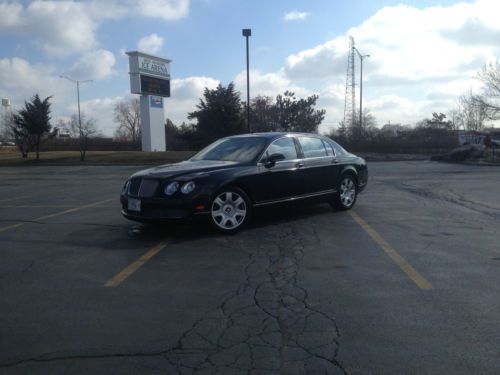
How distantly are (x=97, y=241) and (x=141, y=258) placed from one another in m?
1.33

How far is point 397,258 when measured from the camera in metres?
5.73

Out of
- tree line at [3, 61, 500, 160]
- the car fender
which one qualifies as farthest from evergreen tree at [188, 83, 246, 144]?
the car fender

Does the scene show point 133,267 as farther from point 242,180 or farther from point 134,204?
point 242,180

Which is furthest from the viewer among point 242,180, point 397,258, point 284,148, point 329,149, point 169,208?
point 329,149

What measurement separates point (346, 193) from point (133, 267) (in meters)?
5.08

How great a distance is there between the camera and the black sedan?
6.76 metres

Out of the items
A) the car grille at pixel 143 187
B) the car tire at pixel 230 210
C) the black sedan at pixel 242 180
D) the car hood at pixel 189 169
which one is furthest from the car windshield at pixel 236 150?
the car grille at pixel 143 187

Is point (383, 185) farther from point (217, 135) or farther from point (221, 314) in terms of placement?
point (217, 135)

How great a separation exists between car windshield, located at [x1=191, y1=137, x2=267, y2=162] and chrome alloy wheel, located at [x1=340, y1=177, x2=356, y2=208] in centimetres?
210

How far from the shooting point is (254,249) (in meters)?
6.26

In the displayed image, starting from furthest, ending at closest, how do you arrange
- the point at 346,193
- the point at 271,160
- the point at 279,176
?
the point at 346,193 → the point at 279,176 → the point at 271,160

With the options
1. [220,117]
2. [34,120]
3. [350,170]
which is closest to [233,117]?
[220,117]

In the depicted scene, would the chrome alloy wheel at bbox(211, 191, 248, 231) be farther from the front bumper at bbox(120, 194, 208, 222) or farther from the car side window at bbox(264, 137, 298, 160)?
Answer: the car side window at bbox(264, 137, 298, 160)

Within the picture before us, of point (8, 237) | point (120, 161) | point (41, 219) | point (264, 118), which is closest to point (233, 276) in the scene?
point (8, 237)
